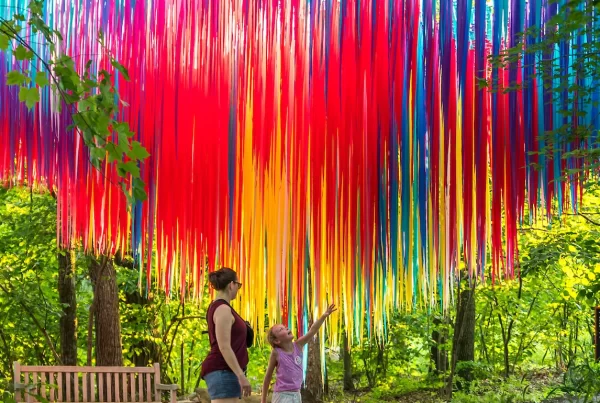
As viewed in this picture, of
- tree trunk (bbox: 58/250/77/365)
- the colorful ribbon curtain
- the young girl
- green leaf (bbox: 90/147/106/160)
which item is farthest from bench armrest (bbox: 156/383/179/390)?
green leaf (bbox: 90/147/106/160)

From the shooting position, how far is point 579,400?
17.5 feet

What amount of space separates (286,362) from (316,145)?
1028 millimetres

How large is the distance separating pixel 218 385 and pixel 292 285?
2.30 feet

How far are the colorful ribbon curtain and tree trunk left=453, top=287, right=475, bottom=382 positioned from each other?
446cm

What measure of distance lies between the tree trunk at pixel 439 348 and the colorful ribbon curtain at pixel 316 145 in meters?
4.88

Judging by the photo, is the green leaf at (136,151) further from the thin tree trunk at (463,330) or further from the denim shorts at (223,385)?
the thin tree trunk at (463,330)

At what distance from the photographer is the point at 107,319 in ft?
21.7

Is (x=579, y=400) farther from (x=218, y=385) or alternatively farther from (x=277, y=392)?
(x=218, y=385)

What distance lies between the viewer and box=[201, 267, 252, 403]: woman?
125 inches

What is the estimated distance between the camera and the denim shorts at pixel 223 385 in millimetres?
3215

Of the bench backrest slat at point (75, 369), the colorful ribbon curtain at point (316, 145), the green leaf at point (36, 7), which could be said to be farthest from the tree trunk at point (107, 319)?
the green leaf at point (36, 7)

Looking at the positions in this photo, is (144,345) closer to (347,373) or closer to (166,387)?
(347,373)

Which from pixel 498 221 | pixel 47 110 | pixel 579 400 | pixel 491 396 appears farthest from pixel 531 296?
pixel 47 110

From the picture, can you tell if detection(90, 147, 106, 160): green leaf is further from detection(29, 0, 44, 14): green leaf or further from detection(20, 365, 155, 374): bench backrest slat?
detection(20, 365, 155, 374): bench backrest slat
